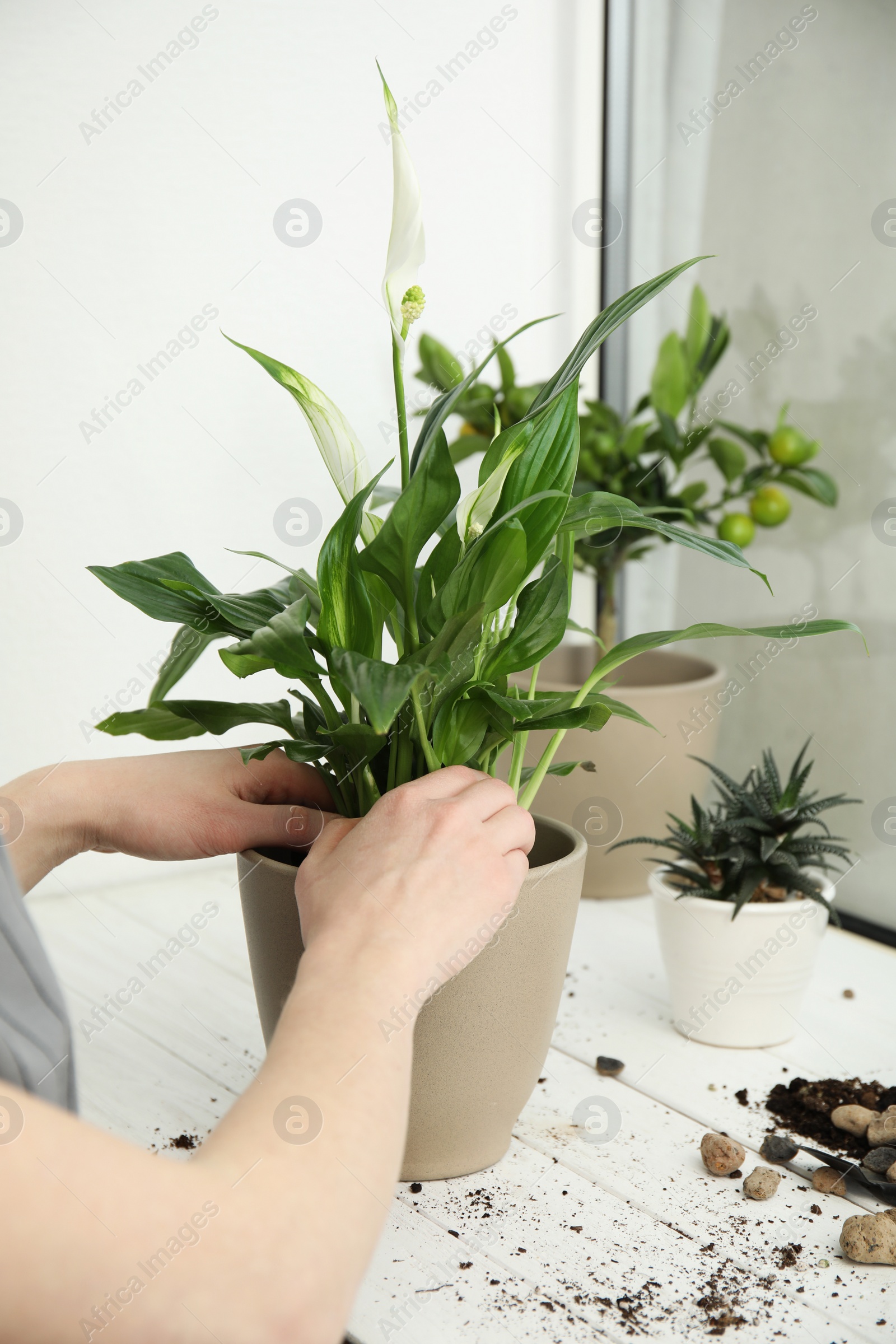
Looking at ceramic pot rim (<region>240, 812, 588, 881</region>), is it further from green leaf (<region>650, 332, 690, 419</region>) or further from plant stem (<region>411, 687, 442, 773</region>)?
green leaf (<region>650, 332, 690, 419</region>)

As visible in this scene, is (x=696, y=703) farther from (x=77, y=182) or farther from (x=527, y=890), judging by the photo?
(x=77, y=182)

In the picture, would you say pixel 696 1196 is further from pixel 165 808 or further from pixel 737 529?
pixel 737 529

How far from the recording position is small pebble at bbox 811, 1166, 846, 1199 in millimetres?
677

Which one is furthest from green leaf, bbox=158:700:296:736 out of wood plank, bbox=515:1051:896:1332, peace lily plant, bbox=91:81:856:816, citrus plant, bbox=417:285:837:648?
citrus plant, bbox=417:285:837:648

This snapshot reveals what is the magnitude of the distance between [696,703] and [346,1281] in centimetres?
86

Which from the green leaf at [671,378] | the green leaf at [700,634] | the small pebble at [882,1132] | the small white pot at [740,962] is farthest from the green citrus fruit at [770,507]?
the small pebble at [882,1132]

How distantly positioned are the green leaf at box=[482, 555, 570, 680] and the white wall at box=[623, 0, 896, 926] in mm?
659

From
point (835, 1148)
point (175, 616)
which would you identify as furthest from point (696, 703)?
point (175, 616)

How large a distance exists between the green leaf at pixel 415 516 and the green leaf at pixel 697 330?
812 millimetres

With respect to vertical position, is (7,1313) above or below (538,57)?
below

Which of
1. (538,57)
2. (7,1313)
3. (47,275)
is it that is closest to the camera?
(7,1313)

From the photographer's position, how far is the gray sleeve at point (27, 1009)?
0.46 m

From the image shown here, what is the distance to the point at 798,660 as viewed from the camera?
1.29m

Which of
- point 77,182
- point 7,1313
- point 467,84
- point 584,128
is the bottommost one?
point 7,1313
